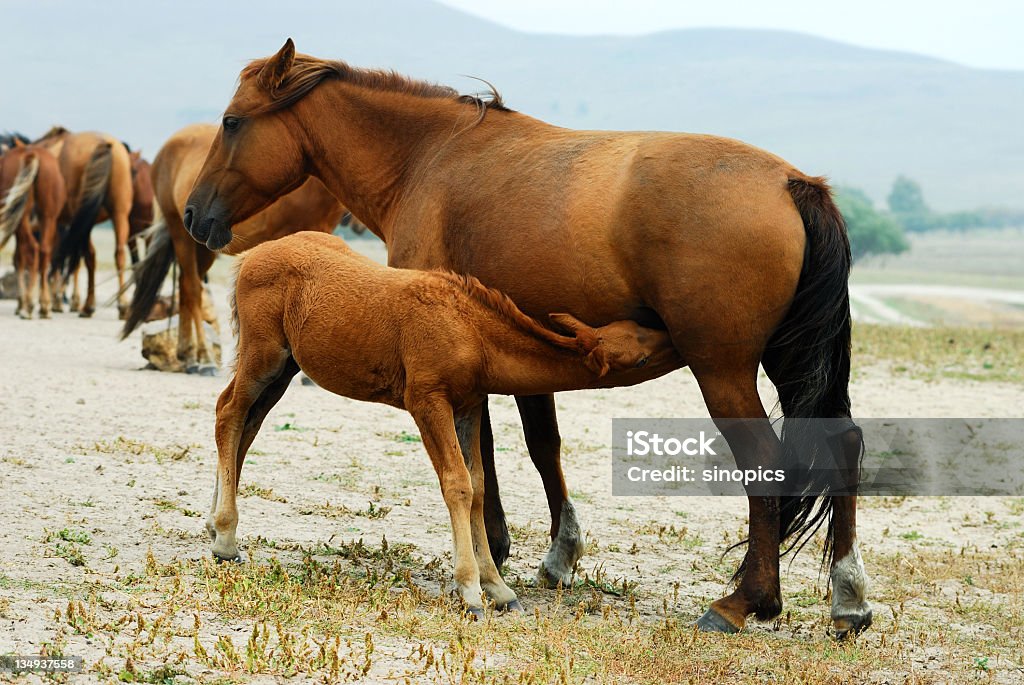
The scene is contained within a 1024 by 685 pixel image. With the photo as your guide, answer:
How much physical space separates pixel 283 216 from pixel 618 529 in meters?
5.15

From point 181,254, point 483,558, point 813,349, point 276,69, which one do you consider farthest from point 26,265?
point 813,349

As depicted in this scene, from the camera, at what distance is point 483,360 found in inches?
202

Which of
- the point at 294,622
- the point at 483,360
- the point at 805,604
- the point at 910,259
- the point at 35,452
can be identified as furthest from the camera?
the point at 910,259

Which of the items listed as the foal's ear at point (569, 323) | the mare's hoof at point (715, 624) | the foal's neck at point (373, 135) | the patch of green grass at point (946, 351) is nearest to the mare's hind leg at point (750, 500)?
the mare's hoof at point (715, 624)

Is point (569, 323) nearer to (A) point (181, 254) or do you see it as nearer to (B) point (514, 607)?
(B) point (514, 607)

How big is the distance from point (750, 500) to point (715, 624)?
0.58 metres

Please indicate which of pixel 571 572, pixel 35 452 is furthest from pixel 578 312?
pixel 35 452

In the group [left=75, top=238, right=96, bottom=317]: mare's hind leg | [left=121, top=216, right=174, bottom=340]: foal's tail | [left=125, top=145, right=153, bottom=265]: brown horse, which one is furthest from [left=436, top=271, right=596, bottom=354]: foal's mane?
[left=125, top=145, right=153, bottom=265]: brown horse

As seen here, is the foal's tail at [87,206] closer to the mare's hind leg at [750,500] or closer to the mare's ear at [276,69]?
the mare's ear at [276,69]

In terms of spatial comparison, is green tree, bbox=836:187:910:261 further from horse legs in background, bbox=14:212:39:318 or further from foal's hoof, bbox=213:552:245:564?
foal's hoof, bbox=213:552:245:564

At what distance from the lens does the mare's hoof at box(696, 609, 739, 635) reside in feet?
16.9

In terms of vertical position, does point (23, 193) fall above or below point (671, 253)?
above

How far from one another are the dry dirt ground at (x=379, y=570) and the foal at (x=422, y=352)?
1.63ft

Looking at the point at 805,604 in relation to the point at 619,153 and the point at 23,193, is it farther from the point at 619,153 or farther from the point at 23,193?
the point at 23,193
